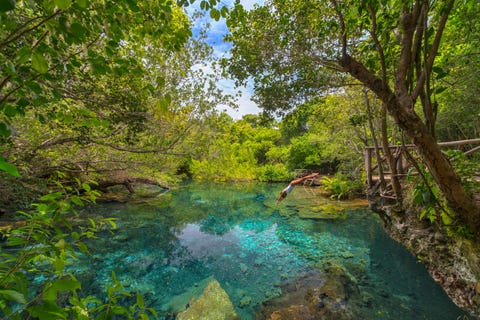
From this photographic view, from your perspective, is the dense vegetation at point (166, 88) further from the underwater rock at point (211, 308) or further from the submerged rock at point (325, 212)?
the submerged rock at point (325, 212)

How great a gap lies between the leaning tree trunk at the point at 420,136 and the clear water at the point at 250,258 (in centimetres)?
246

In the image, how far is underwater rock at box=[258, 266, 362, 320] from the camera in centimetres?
353

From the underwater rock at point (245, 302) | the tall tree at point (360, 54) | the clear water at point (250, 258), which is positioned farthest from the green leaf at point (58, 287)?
the underwater rock at point (245, 302)

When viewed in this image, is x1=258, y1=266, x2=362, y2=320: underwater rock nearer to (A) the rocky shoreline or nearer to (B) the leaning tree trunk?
(A) the rocky shoreline

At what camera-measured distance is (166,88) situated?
17.2ft

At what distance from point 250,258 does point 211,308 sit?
2.26m

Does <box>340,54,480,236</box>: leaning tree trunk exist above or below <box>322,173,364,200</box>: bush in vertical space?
above

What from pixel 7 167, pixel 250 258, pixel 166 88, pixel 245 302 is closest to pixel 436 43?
pixel 7 167

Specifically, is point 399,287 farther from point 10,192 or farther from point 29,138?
point 10,192

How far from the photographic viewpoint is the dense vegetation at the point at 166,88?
1028 mm

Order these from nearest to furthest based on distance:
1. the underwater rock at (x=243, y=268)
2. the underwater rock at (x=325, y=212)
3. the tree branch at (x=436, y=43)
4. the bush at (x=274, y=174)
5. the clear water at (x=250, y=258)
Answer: the tree branch at (x=436, y=43) < the clear water at (x=250, y=258) < the underwater rock at (x=243, y=268) < the underwater rock at (x=325, y=212) < the bush at (x=274, y=174)

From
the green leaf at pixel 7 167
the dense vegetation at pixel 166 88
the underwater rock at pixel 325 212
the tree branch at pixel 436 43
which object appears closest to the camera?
the green leaf at pixel 7 167

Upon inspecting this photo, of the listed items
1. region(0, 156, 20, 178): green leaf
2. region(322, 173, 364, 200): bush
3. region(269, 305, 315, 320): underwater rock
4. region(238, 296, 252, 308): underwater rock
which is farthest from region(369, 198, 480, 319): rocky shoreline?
region(322, 173, 364, 200): bush

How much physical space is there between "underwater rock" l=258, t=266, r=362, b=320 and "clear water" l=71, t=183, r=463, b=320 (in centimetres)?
21
